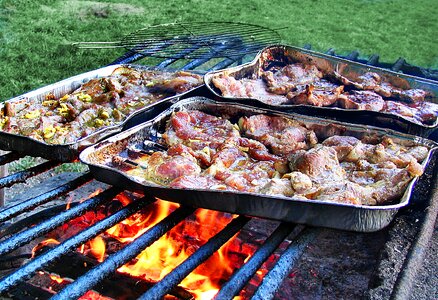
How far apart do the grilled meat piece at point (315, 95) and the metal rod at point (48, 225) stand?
192 cm

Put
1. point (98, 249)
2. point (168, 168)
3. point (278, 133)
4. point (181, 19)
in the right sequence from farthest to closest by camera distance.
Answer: point (181, 19) → point (278, 133) → point (98, 249) → point (168, 168)

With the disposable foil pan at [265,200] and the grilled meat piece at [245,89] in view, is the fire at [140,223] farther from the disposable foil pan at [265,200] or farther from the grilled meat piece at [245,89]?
the grilled meat piece at [245,89]

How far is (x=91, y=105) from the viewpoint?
3922 mm

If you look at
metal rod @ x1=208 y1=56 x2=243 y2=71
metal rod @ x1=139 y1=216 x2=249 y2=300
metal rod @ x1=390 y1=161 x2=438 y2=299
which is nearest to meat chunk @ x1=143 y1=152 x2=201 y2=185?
metal rod @ x1=139 y1=216 x2=249 y2=300

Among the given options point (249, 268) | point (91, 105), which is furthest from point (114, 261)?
point (91, 105)

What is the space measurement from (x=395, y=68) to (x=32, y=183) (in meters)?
4.13

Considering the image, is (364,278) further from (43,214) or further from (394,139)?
(43,214)

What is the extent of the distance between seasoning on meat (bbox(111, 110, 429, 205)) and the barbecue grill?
0.22 m

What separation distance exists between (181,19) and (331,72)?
732cm

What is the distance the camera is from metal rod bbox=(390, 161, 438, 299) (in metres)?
2.14

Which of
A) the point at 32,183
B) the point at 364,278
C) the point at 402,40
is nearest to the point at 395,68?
the point at 364,278

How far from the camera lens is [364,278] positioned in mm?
3227

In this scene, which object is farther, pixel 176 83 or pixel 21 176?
pixel 176 83

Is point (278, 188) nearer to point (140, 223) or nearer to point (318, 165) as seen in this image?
point (318, 165)
